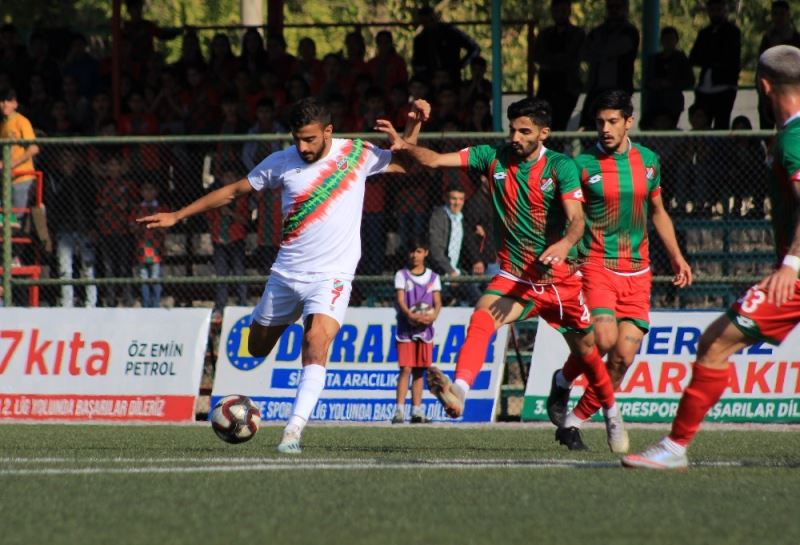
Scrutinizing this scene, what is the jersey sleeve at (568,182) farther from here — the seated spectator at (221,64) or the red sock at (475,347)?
the seated spectator at (221,64)

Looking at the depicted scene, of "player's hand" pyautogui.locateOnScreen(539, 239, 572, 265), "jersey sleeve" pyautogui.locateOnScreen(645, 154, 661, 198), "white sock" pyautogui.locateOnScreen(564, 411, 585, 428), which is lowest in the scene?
"white sock" pyautogui.locateOnScreen(564, 411, 585, 428)

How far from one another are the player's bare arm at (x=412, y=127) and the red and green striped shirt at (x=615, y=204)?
152 centimetres

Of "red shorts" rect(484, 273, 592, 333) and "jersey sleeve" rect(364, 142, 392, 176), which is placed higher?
"jersey sleeve" rect(364, 142, 392, 176)

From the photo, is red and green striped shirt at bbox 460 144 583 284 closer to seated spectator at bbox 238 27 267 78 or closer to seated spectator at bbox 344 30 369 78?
seated spectator at bbox 344 30 369 78

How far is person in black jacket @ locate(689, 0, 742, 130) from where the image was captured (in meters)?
16.9

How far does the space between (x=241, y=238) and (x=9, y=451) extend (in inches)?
248

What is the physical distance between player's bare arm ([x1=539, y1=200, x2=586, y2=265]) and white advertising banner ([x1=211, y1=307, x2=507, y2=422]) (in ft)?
16.8

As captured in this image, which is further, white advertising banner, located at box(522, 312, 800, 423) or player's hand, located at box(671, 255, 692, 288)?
white advertising banner, located at box(522, 312, 800, 423)

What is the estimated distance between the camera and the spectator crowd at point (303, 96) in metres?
15.4

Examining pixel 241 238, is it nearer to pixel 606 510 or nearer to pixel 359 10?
pixel 606 510

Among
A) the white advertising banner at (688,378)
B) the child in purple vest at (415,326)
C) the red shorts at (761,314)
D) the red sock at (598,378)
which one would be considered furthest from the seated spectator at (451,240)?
the red shorts at (761,314)

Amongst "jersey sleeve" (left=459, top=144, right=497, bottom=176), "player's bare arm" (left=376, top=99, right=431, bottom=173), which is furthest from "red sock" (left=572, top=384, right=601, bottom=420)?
"player's bare arm" (left=376, top=99, right=431, bottom=173)

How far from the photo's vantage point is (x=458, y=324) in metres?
14.6

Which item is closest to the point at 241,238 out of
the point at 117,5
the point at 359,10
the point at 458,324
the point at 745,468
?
the point at 458,324
